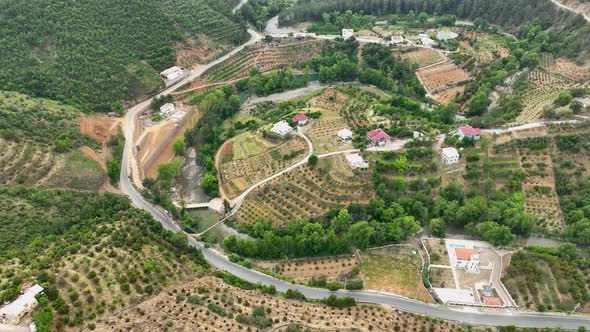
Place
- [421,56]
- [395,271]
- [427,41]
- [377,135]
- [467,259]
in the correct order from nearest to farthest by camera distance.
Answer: [467,259] < [395,271] < [377,135] < [421,56] < [427,41]

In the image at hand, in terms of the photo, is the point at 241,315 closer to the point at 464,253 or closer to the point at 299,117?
the point at 464,253

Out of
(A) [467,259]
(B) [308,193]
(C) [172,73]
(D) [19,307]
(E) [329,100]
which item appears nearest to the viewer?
(D) [19,307]

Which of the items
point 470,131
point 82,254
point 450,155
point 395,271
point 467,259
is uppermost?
point 82,254

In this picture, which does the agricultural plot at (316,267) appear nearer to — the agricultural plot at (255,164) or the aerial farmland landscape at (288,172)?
the aerial farmland landscape at (288,172)

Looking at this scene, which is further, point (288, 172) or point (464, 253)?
point (288, 172)

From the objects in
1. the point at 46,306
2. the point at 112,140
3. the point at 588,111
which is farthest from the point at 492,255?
the point at 112,140

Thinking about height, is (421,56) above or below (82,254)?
below

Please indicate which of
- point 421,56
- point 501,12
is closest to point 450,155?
point 421,56
